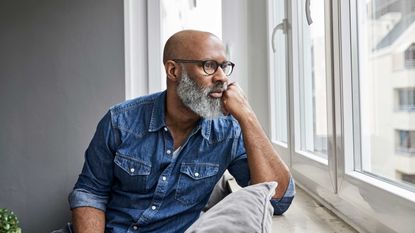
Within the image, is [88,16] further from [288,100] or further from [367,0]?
[367,0]

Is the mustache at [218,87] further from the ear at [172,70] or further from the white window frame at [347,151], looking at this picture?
the white window frame at [347,151]

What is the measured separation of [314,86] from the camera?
1.60 m

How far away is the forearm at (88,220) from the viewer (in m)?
1.30

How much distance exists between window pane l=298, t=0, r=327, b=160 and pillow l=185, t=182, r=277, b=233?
2.79 feet

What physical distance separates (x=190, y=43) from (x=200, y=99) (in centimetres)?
19

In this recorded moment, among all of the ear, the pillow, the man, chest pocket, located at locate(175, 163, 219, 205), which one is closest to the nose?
the man

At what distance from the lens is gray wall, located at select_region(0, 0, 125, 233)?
75.1 inches

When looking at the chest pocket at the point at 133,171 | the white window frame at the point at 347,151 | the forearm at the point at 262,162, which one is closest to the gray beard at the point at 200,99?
the forearm at the point at 262,162

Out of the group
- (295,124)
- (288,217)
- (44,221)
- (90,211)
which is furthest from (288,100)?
(44,221)

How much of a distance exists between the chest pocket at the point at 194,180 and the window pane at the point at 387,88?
48 centimetres

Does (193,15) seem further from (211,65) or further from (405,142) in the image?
(405,142)

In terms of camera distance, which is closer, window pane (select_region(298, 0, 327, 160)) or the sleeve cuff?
the sleeve cuff

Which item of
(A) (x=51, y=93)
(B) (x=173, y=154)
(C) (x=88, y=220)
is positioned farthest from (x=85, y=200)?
(A) (x=51, y=93)

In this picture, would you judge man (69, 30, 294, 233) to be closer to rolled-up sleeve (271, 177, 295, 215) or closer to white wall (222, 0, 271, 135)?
rolled-up sleeve (271, 177, 295, 215)
